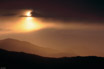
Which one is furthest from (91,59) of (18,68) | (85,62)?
(18,68)

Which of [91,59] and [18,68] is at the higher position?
[91,59]

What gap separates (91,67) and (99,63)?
1412 cm

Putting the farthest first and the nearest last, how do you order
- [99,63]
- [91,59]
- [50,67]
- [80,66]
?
[91,59]
[99,63]
[80,66]
[50,67]

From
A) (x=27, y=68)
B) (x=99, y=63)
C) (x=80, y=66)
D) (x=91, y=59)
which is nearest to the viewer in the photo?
(x=27, y=68)

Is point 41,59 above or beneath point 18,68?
above

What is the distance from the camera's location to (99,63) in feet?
394

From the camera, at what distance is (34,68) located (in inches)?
3814

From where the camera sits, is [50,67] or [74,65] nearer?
[50,67]

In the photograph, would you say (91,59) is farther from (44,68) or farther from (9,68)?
(9,68)

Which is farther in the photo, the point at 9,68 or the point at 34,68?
the point at 34,68

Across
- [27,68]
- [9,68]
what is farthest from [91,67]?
[9,68]

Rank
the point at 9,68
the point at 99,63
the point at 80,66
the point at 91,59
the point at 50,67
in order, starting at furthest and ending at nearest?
the point at 91,59 → the point at 99,63 → the point at 80,66 → the point at 50,67 → the point at 9,68

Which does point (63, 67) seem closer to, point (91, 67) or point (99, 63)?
point (91, 67)

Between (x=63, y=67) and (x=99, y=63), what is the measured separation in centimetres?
2477
